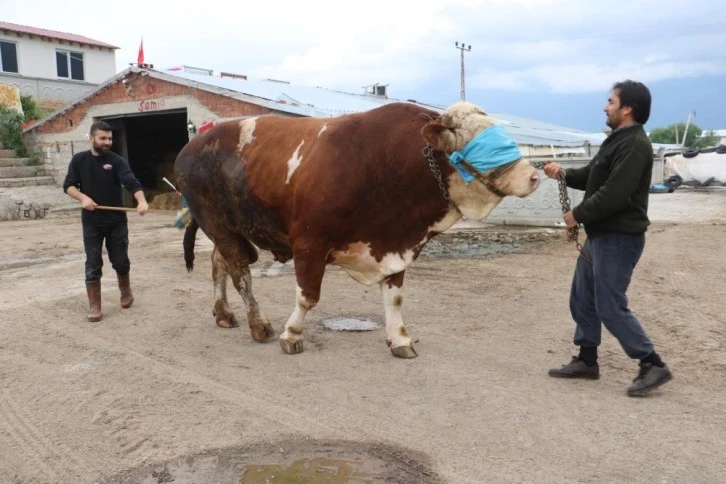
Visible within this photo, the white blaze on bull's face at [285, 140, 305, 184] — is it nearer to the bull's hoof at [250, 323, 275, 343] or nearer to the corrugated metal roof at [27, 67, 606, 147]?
the bull's hoof at [250, 323, 275, 343]

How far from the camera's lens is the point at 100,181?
21.1 ft

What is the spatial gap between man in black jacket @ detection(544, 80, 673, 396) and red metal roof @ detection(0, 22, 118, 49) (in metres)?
29.9

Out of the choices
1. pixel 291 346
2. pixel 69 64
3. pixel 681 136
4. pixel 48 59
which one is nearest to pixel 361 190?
pixel 291 346

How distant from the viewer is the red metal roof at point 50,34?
28.0m

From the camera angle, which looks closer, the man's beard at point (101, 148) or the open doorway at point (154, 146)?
the man's beard at point (101, 148)

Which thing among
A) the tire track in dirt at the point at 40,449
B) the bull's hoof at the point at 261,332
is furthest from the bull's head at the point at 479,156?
the tire track in dirt at the point at 40,449

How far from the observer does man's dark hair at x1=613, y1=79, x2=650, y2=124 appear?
12.9 feet

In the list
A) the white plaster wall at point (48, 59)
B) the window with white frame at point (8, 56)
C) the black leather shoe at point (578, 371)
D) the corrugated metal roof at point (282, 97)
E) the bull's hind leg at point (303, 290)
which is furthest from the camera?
the white plaster wall at point (48, 59)

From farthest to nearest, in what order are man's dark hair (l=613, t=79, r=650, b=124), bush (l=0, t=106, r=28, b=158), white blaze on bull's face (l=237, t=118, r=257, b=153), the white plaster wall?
1. the white plaster wall
2. bush (l=0, t=106, r=28, b=158)
3. white blaze on bull's face (l=237, t=118, r=257, b=153)
4. man's dark hair (l=613, t=79, r=650, b=124)

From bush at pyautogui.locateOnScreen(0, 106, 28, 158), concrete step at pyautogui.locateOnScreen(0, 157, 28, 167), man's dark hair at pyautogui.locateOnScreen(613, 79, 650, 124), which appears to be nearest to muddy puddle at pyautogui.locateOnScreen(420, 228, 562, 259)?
man's dark hair at pyautogui.locateOnScreen(613, 79, 650, 124)

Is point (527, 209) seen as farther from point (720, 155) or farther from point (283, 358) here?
point (720, 155)

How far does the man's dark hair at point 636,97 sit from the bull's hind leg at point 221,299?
12.2 feet

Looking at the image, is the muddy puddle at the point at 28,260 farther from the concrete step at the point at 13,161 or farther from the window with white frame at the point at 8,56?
the window with white frame at the point at 8,56

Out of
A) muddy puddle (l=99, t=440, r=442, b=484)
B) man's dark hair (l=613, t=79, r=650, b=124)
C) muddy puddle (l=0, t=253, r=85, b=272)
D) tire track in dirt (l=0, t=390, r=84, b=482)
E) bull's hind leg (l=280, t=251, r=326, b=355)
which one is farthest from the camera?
muddy puddle (l=0, t=253, r=85, b=272)
